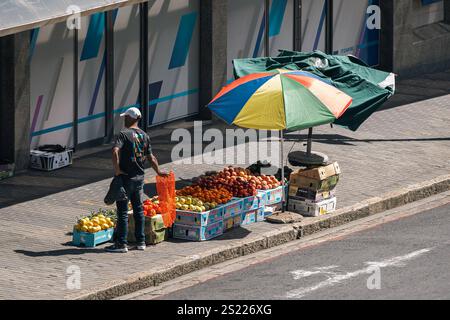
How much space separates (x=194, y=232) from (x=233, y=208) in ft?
2.47

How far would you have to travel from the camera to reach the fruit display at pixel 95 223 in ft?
57.1

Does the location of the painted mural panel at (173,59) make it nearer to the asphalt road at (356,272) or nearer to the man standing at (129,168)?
the asphalt road at (356,272)

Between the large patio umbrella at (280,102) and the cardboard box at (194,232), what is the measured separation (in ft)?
4.67

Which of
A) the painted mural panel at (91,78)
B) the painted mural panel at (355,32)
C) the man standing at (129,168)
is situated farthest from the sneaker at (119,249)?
A: the painted mural panel at (355,32)

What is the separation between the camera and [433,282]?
16.1 metres

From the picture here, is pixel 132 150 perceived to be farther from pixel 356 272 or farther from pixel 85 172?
pixel 85 172

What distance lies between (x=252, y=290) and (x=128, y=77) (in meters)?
8.21

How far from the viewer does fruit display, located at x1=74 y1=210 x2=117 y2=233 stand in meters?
17.4

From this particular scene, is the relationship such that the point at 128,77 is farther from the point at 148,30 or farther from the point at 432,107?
the point at 432,107

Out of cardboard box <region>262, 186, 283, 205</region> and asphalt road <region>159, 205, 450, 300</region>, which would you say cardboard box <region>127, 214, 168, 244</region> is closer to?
asphalt road <region>159, 205, 450, 300</region>

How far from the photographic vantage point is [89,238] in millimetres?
17375

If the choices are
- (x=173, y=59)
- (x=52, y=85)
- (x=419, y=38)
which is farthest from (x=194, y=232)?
(x=419, y=38)

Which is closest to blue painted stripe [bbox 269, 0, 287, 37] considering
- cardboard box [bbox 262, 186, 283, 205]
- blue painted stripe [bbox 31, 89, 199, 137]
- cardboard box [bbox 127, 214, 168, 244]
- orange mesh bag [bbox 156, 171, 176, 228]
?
blue painted stripe [bbox 31, 89, 199, 137]
